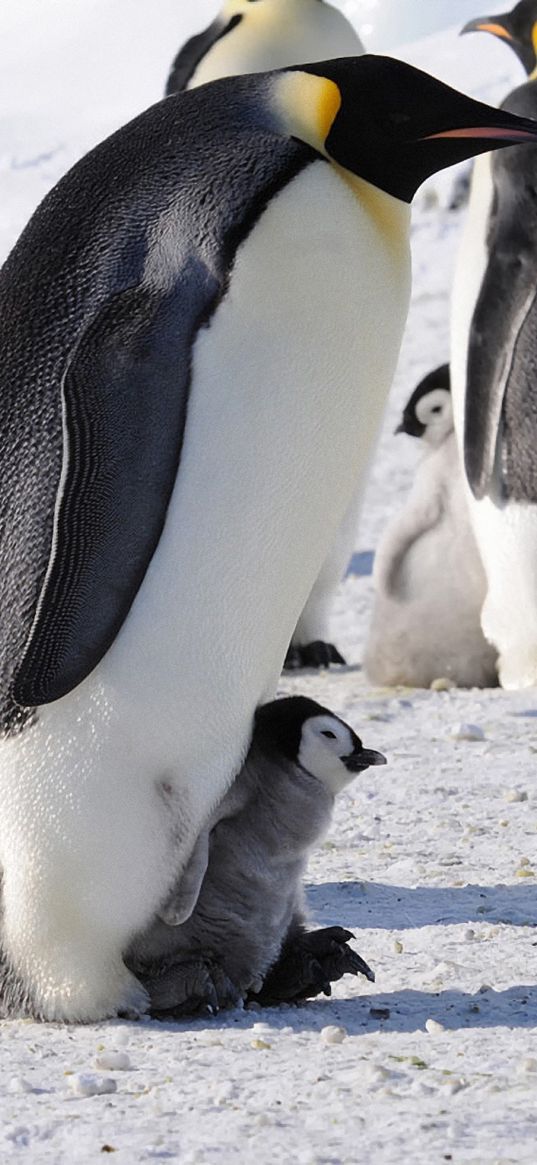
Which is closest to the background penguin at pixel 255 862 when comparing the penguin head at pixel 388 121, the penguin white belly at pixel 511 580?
the penguin head at pixel 388 121

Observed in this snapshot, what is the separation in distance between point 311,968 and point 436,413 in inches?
145

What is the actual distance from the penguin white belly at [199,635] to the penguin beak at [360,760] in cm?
16

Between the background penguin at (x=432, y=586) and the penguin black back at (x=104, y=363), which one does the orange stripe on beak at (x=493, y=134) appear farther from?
the background penguin at (x=432, y=586)

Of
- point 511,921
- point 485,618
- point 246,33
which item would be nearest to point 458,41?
point 246,33

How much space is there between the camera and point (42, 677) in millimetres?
2580

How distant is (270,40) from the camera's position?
7.43 meters

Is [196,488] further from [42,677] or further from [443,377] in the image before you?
[443,377]

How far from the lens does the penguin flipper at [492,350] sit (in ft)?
18.7

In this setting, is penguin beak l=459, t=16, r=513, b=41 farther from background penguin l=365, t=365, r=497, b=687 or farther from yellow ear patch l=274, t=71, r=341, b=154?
yellow ear patch l=274, t=71, r=341, b=154

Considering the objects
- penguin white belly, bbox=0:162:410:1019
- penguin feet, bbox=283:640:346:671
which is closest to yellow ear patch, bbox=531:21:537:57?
penguin feet, bbox=283:640:346:671

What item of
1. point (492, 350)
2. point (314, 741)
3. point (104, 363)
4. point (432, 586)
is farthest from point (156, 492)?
point (432, 586)

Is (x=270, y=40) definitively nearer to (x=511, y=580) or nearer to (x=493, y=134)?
(x=511, y=580)

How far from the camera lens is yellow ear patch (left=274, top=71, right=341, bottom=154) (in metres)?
2.86

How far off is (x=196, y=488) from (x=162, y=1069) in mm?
805
